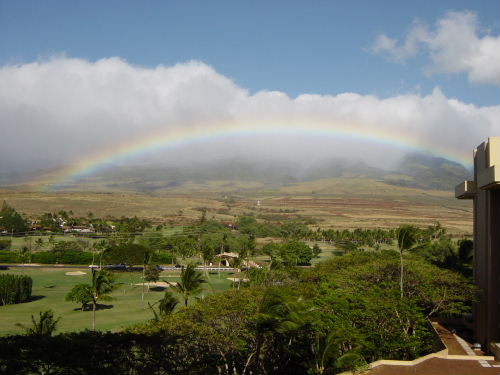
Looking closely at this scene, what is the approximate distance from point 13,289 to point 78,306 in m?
6.68

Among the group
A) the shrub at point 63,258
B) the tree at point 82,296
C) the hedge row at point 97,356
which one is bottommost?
the shrub at point 63,258

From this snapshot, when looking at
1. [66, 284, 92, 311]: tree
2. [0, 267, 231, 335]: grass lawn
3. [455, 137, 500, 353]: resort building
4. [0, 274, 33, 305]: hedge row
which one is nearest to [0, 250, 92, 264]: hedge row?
[0, 267, 231, 335]: grass lawn

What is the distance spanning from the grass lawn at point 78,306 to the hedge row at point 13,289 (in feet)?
3.04

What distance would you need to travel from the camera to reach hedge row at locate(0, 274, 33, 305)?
1842 inches

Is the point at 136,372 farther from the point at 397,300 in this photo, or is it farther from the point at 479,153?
the point at 479,153

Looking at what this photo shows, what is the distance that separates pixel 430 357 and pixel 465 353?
3.88 m

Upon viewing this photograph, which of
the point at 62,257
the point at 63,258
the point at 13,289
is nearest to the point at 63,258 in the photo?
the point at 63,258

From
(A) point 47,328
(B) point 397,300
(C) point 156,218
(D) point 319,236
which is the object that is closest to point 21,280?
(A) point 47,328

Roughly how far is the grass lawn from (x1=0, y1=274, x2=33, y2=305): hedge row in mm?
926

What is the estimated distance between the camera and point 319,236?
381 ft

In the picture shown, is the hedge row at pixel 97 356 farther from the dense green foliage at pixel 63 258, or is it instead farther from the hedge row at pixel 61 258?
the hedge row at pixel 61 258

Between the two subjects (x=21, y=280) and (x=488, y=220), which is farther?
(x=21, y=280)

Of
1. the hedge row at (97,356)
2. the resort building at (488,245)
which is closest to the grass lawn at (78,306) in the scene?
the hedge row at (97,356)

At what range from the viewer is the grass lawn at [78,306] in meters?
38.1
